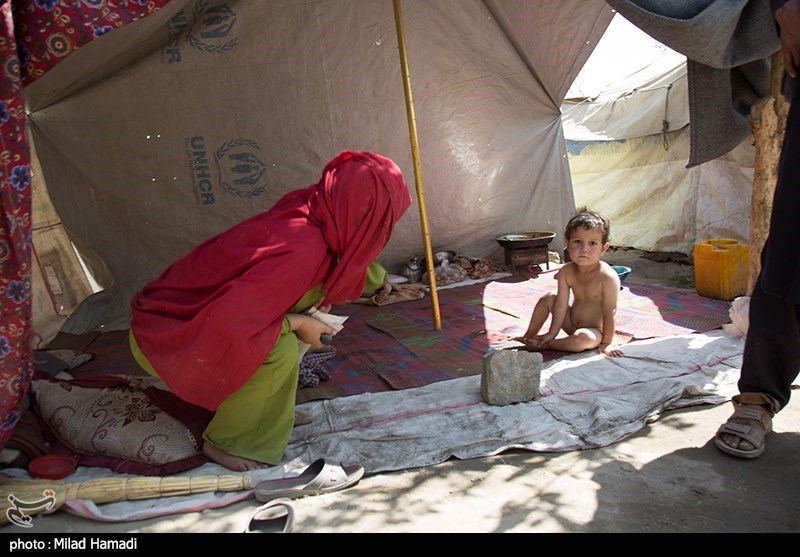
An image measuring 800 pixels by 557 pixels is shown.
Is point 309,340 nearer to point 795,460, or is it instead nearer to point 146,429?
point 146,429

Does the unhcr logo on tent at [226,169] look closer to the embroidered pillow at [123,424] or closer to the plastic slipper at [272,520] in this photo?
the embroidered pillow at [123,424]

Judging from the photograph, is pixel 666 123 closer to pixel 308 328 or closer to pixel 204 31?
pixel 204 31

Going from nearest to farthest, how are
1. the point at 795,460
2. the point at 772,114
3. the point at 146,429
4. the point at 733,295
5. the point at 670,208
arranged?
the point at 795,460 < the point at 146,429 < the point at 772,114 < the point at 733,295 < the point at 670,208

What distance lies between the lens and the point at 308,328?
7.52 feet

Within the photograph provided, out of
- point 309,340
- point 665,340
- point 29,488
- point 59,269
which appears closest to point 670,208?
point 665,340

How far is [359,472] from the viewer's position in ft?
6.74

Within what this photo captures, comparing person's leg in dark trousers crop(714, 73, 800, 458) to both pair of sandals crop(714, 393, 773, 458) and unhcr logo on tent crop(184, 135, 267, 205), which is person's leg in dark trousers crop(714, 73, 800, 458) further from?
unhcr logo on tent crop(184, 135, 267, 205)

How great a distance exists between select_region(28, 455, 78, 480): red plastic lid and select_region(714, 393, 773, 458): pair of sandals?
227 cm

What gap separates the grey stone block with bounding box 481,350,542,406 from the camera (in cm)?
260

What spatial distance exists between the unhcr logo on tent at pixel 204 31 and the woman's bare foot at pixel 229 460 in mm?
3391

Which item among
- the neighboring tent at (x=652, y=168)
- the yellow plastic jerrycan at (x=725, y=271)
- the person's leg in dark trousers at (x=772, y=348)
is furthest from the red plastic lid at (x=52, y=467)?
the neighboring tent at (x=652, y=168)

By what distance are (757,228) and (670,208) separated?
3211 mm

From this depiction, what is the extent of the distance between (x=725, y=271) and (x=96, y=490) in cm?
407

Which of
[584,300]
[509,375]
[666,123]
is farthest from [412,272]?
[666,123]
